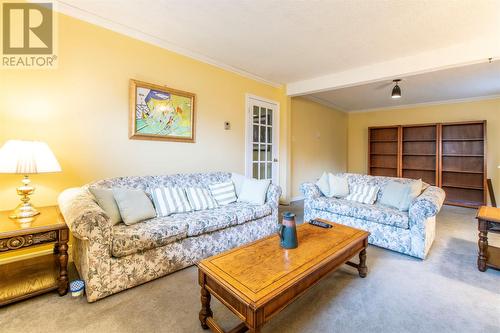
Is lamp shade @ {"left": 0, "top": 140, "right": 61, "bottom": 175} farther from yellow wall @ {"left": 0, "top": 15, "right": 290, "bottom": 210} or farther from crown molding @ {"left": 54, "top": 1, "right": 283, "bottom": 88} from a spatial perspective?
crown molding @ {"left": 54, "top": 1, "right": 283, "bottom": 88}

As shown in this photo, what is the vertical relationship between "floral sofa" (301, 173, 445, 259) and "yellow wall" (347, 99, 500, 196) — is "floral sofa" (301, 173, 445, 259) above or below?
below

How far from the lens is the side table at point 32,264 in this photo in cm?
160

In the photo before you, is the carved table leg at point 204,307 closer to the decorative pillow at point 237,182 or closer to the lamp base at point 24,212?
the lamp base at point 24,212

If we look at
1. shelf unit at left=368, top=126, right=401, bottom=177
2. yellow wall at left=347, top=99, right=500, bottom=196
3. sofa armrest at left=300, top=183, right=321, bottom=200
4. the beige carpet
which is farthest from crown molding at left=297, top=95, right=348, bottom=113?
the beige carpet

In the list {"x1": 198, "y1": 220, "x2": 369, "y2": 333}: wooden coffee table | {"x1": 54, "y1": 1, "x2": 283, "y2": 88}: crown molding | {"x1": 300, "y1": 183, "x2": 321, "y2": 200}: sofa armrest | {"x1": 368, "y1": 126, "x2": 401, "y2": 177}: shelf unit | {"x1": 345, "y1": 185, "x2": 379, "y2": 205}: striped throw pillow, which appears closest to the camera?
{"x1": 198, "y1": 220, "x2": 369, "y2": 333}: wooden coffee table

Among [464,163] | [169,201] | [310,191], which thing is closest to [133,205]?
[169,201]

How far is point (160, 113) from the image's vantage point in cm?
293

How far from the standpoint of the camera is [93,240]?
1646 millimetres

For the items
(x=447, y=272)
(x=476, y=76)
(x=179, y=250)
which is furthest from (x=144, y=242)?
(x=476, y=76)

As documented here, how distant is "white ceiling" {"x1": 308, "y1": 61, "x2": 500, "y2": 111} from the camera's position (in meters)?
3.70

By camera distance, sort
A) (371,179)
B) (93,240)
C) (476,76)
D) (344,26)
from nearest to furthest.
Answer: (93,240) < (344,26) < (371,179) < (476,76)

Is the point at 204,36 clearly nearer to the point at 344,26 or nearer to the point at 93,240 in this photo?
the point at 344,26

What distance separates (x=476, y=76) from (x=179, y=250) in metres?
5.18
